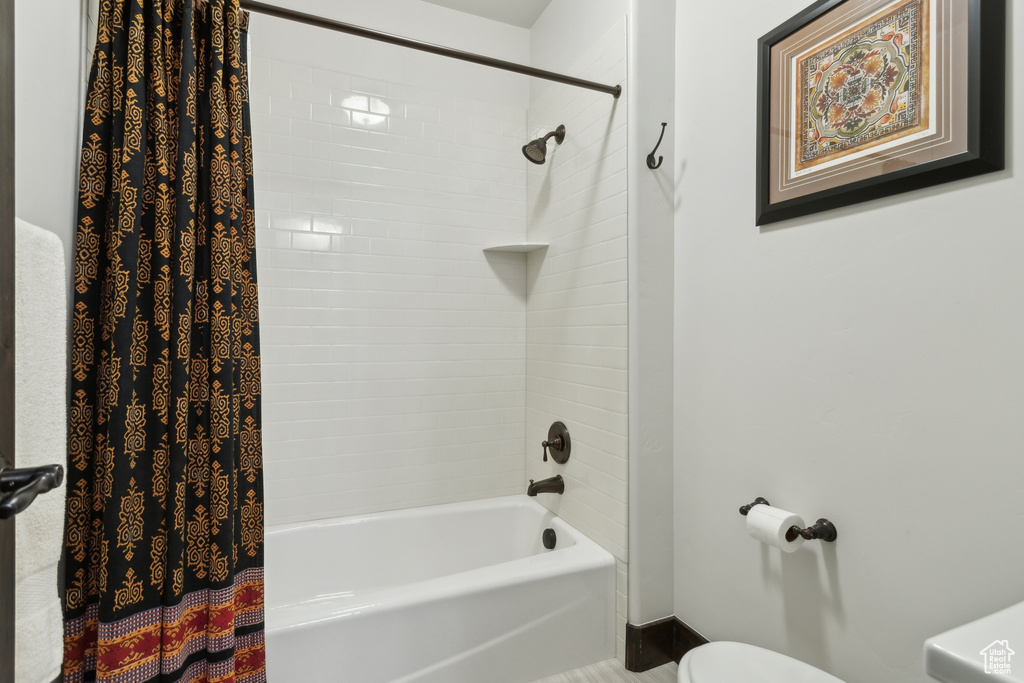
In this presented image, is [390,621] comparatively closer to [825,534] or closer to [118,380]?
[118,380]

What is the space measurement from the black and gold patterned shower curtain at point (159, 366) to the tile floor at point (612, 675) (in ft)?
3.21

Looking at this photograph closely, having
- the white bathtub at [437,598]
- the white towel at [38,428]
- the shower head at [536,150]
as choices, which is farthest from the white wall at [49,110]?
the shower head at [536,150]

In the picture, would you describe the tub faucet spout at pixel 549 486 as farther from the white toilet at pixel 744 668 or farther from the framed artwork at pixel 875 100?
the framed artwork at pixel 875 100

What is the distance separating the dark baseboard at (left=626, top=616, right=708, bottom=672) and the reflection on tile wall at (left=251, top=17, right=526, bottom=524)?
95 cm

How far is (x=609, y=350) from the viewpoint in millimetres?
1832

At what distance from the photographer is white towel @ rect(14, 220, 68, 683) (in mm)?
709

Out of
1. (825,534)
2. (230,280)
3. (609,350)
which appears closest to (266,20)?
(230,280)

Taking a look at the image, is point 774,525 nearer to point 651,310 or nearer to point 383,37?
point 651,310

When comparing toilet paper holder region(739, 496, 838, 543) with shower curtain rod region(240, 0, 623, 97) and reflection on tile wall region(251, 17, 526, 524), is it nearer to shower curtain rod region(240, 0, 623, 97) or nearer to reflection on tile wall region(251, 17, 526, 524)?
reflection on tile wall region(251, 17, 526, 524)

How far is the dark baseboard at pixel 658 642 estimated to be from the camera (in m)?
1.71

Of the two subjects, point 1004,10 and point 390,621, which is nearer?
point 1004,10

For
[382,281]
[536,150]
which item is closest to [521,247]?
[536,150]

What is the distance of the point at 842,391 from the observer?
1.24 m

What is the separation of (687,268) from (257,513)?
5.01 ft
